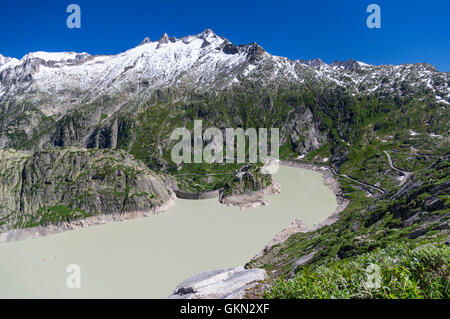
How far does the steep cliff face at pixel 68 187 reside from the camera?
74188 millimetres

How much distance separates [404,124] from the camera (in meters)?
156

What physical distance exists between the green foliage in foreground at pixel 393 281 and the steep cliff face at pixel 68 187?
74.3m

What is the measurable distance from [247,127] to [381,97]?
96.8m

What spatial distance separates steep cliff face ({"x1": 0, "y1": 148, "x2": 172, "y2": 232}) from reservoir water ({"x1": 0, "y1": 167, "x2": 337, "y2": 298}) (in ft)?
21.7

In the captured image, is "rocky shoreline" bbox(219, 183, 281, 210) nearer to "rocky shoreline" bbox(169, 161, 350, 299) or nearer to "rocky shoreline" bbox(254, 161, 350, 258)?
"rocky shoreline" bbox(169, 161, 350, 299)

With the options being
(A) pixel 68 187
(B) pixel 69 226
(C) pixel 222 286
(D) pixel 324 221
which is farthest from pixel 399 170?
(A) pixel 68 187

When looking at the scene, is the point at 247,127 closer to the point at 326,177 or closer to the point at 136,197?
the point at 326,177

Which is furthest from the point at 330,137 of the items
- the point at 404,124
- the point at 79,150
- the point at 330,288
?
the point at 330,288

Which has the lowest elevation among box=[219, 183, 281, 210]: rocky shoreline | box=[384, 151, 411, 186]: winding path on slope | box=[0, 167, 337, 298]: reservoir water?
box=[0, 167, 337, 298]: reservoir water

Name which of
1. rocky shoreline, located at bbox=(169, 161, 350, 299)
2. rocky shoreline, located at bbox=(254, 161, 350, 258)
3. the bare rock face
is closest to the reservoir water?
rocky shoreline, located at bbox=(254, 161, 350, 258)

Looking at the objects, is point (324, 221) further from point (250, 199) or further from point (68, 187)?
point (68, 187)

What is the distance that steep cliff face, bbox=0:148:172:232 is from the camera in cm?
7419

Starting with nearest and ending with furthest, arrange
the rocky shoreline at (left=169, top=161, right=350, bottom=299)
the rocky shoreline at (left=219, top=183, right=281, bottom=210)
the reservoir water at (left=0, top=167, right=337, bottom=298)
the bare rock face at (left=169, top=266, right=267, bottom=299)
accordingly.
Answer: the bare rock face at (left=169, top=266, right=267, bottom=299) < the rocky shoreline at (left=169, top=161, right=350, bottom=299) < the reservoir water at (left=0, top=167, right=337, bottom=298) < the rocky shoreline at (left=219, top=183, right=281, bottom=210)

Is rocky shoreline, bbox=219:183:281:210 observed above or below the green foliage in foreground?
above
